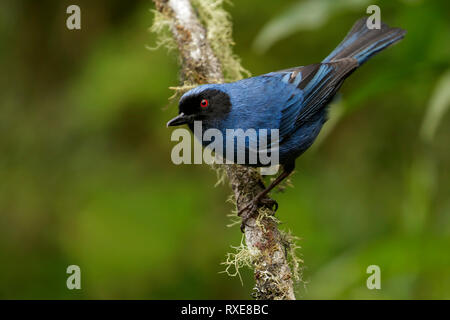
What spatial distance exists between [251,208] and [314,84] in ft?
3.76

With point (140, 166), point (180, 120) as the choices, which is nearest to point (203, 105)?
point (180, 120)

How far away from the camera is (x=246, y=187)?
3.53 m

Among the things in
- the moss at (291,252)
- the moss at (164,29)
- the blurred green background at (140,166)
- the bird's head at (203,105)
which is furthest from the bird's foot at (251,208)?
the blurred green background at (140,166)

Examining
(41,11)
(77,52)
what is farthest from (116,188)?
(41,11)

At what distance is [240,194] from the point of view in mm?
3482

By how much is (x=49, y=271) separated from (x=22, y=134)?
5.88ft

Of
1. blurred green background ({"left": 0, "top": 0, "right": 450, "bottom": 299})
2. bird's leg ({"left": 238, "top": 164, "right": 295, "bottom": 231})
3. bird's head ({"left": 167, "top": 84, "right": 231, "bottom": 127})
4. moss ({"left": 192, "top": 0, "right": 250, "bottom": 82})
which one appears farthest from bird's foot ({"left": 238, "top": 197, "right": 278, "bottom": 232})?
blurred green background ({"left": 0, "top": 0, "right": 450, "bottom": 299})

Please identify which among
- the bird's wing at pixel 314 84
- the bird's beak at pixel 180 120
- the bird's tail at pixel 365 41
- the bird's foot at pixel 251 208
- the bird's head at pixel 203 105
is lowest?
the bird's foot at pixel 251 208

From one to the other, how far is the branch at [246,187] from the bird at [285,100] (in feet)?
0.54

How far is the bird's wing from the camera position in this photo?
3740 millimetres

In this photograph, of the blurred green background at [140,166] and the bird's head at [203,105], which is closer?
the bird's head at [203,105]

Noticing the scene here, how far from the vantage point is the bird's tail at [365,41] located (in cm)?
385

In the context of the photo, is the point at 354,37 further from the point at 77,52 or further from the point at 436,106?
the point at 77,52

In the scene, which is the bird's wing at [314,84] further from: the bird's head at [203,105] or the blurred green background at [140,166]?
the blurred green background at [140,166]
